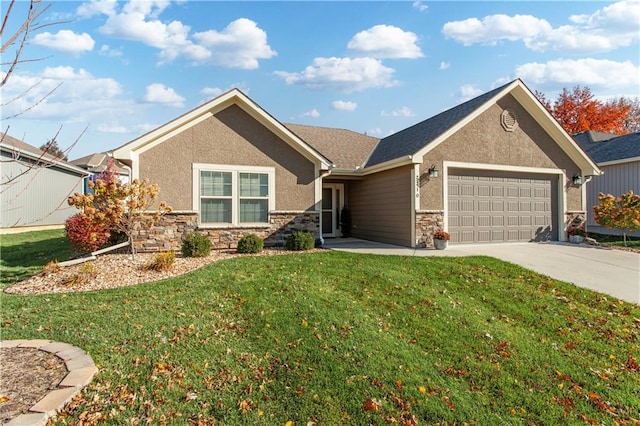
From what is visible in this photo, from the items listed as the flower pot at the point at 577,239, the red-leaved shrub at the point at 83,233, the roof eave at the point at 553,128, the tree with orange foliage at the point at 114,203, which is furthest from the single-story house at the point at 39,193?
the flower pot at the point at 577,239

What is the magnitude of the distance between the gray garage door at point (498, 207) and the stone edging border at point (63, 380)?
406 inches

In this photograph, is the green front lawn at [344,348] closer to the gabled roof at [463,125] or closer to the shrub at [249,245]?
the shrub at [249,245]

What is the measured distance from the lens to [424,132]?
12359 millimetres

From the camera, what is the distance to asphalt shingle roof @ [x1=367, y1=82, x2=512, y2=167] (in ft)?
37.1

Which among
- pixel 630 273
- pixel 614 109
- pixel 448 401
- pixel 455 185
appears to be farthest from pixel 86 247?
pixel 614 109

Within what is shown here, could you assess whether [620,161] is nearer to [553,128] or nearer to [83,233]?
[553,128]

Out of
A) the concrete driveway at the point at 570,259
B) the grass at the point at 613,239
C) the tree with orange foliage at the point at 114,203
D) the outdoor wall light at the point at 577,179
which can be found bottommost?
the concrete driveway at the point at 570,259

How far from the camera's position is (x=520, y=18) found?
32.5ft

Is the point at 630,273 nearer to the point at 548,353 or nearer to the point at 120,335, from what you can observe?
the point at 548,353

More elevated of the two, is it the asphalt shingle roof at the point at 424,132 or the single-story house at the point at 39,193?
the asphalt shingle roof at the point at 424,132

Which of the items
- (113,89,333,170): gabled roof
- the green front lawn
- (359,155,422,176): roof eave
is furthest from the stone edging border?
(359,155,422,176): roof eave

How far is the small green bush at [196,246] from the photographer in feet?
29.3

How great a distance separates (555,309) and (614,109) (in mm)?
31120

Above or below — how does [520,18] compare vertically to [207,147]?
above
